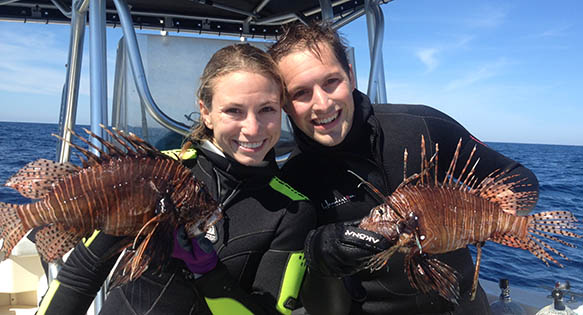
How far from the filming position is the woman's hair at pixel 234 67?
229cm

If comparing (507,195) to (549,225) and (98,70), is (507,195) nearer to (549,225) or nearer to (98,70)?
(549,225)

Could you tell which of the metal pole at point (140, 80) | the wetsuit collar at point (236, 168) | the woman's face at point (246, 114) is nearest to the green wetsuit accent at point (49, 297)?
the wetsuit collar at point (236, 168)

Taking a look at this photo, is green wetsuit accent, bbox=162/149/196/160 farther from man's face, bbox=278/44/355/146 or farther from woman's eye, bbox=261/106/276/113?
man's face, bbox=278/44/355/146

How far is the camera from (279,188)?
8.00 ft

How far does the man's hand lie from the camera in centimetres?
193

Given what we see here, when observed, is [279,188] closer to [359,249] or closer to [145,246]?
[359,249]

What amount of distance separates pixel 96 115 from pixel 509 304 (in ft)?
13.0

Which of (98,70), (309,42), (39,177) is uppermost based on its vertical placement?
(309,42)

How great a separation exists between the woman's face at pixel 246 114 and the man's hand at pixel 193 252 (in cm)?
54

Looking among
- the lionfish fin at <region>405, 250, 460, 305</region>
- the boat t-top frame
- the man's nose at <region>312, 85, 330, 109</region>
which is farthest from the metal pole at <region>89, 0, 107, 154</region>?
the lionfish fin at <region>405, 250, 460, 305</region>

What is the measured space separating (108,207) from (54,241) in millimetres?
358

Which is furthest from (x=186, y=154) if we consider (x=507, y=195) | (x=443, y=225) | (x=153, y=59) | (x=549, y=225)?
(x=153, y=59)

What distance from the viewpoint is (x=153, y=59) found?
486 centimetres

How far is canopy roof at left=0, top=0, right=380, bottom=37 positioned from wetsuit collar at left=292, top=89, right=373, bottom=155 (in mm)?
3517
